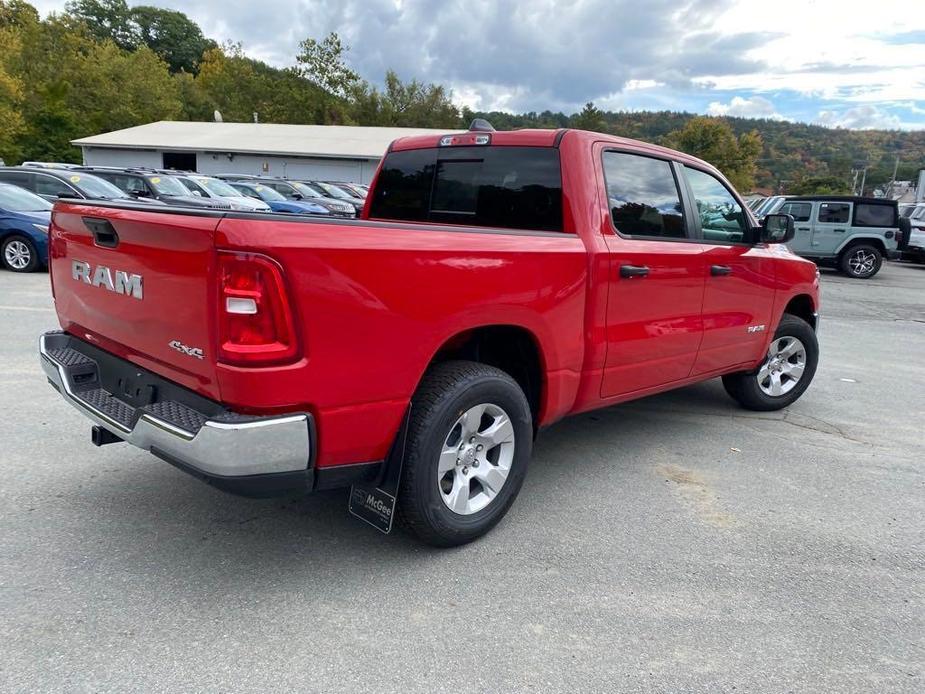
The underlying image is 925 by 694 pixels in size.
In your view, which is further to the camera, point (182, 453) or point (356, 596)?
point (356, 596)

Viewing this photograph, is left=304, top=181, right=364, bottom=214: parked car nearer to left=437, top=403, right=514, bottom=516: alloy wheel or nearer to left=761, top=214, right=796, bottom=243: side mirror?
left=761, top=214, right=796, bottom=243: side mirror

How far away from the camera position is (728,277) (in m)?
4.56

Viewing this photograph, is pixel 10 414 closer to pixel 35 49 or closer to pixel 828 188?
pixel 35 49

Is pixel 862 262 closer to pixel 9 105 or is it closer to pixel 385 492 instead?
pixel 385 492

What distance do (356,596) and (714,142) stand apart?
71332mm

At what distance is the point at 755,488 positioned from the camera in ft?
13.6

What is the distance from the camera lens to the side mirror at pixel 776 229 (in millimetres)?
4883

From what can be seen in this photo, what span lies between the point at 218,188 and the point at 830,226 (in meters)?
15.9

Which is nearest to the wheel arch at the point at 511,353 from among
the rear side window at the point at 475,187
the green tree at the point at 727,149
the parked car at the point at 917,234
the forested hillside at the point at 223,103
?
the rear side window at the point at 475,187

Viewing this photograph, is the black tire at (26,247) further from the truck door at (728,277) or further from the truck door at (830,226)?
the truck door at (830,226)

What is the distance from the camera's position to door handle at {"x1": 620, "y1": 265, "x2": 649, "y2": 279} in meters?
3.70

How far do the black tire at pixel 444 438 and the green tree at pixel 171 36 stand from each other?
365ft

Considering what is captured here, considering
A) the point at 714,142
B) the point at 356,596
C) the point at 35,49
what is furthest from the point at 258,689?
the point at 714,142

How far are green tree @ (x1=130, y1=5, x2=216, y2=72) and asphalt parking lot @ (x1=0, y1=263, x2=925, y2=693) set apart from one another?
110814 mm
